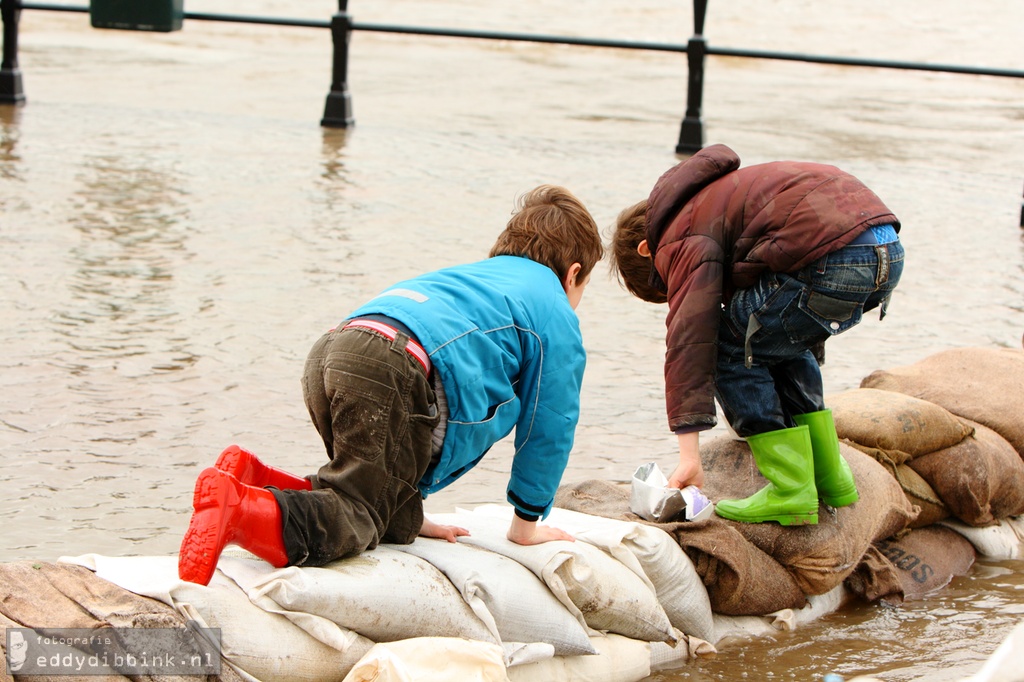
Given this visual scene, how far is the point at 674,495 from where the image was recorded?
129 inches

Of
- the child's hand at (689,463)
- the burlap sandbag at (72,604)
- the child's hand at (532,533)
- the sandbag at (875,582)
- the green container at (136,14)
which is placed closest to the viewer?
the burlap sandbag at (72,604)

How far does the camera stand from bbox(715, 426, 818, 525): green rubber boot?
329cm

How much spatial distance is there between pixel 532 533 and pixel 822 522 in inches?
33.7

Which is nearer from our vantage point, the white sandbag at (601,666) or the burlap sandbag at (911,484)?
the white sandbag at (601,666)

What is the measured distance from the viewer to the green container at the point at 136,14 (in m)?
9.52

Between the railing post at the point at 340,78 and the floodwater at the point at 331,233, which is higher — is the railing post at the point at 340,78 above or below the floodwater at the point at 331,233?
above

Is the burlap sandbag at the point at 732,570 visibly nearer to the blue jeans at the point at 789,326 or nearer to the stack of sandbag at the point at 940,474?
the blue jeans at the point at 789,326

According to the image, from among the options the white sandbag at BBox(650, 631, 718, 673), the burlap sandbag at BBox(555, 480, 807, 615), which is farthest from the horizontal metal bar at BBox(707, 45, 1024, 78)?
the white sandbag at BBox(650, 631, 718, 673)

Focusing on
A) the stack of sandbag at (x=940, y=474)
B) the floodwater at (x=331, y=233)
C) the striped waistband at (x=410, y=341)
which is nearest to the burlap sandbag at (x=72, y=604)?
the striped waistband at (x=410, y=341)

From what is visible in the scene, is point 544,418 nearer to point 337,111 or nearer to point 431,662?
point 431,662

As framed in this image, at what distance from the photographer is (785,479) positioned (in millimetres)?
3305

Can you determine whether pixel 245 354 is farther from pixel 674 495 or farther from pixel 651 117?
pixel 651 117

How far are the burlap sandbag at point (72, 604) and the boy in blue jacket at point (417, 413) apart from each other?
0.10 m

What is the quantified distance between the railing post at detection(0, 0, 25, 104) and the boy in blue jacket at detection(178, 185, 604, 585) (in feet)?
25.6
